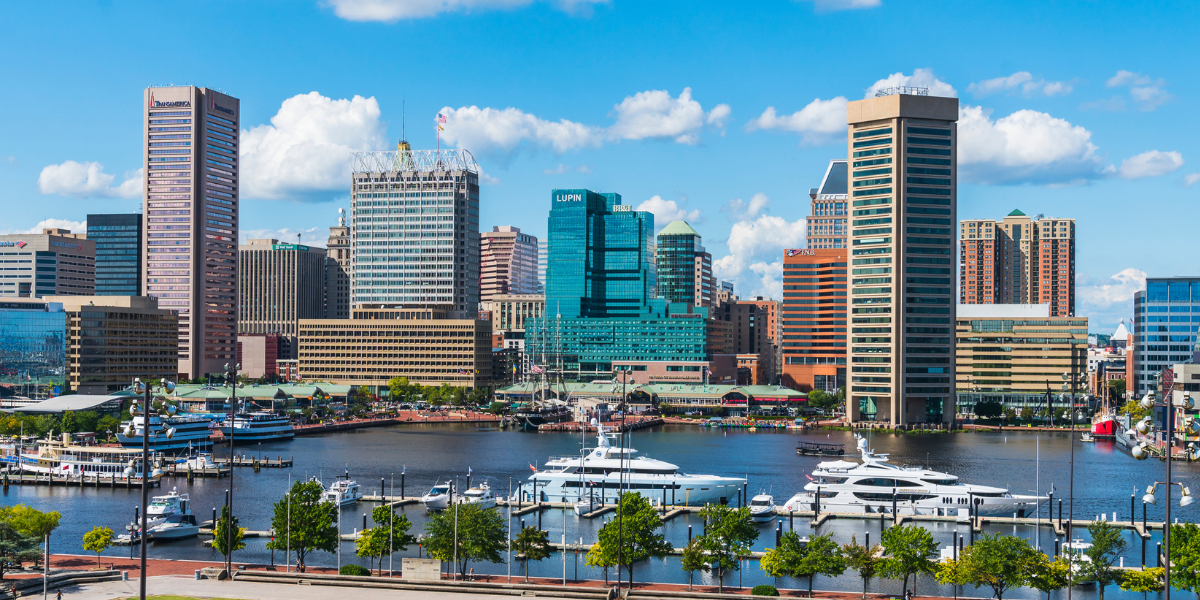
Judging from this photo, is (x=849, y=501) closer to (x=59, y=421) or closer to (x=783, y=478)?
(x=783, y=478)

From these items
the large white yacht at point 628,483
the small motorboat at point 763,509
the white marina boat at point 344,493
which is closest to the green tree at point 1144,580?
the small motorboat at point 763,509

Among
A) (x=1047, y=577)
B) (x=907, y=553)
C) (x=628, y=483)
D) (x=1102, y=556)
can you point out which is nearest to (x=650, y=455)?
(x=628, y=483)

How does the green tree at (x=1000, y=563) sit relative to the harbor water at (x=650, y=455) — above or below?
above

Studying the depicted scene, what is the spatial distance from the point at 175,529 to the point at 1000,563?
196 ft

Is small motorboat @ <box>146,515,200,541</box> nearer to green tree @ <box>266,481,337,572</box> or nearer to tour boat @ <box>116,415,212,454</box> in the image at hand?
green tree @ <box>266,481,337,572</box>

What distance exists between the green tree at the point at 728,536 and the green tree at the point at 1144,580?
21.1 metres

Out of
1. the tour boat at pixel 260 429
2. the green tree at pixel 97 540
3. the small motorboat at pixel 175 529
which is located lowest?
the tour boat at pixel 260 429

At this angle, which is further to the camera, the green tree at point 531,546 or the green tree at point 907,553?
the green tree at point 531,546

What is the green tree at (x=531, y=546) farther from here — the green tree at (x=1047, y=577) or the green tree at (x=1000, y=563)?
the green tree at (x=1047, y=577)

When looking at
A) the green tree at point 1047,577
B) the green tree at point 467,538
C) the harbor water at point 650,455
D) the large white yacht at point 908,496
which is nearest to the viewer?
the green tree at point 1047,577

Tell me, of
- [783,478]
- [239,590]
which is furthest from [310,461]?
[239,590]

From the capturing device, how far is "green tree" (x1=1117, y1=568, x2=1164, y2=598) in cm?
6091

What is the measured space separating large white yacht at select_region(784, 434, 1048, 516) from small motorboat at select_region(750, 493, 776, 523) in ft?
6.05

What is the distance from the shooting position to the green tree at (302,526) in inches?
2776
